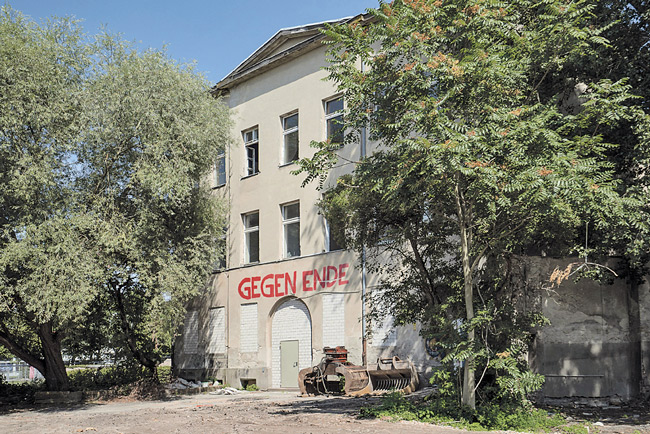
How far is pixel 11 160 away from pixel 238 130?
12166mm

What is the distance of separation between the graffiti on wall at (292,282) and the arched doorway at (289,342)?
0.57 metres

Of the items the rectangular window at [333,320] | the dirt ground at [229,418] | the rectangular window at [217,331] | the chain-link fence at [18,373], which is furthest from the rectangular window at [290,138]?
the chain-link fence at [18,373]

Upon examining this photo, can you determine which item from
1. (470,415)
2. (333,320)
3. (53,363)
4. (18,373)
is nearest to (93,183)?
(53,363)

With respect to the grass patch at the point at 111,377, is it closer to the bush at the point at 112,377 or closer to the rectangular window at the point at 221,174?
the bush at the point at 112,377

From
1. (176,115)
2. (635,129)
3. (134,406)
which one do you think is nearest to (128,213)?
(176,115)

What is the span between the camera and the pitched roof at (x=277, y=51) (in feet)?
85.2

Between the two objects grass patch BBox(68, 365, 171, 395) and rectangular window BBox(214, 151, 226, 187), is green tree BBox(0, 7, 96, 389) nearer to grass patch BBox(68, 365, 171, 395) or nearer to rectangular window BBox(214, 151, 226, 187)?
grass patch BBox(68, 365, 171, 395)

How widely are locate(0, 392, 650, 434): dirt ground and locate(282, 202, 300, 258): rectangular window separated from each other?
20.7 ft

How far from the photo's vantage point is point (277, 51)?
92.0ft

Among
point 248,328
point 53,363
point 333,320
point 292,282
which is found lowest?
point 53,363

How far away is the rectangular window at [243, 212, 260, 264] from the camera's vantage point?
90.2 ft

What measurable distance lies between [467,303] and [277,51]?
696 inches

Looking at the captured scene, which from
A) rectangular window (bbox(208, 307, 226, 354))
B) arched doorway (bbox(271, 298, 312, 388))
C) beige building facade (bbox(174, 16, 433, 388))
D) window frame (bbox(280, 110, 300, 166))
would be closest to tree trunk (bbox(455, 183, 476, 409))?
beige building facade (bbox(174, 16, 433, 388))

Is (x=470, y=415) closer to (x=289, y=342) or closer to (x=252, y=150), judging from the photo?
(x=289, y=342)
